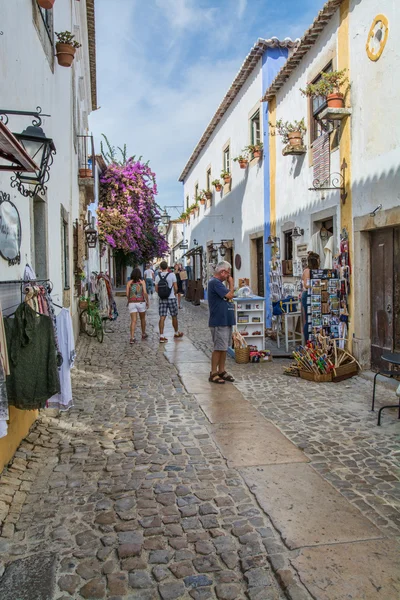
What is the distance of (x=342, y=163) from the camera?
7.39m

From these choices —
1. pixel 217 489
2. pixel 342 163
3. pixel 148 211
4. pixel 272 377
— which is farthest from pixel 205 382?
pixel 148 211

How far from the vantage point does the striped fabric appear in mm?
7883

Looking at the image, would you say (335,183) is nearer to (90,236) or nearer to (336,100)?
(336,100)

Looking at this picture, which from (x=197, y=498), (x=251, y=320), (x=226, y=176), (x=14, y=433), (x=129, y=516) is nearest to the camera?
(x=129, y=516)

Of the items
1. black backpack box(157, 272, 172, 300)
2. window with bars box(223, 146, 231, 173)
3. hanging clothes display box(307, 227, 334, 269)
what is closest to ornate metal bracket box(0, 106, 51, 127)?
hanging clothes display box(307, 227, 334, 269)

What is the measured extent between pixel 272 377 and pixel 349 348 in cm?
127

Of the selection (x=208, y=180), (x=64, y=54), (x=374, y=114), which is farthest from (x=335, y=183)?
(x=208, y=180)

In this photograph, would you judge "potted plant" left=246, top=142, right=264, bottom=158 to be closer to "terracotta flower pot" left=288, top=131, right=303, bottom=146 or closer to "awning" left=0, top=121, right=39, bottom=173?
"terracotta flower pot" left=288, top=131, right=303, bottom=146

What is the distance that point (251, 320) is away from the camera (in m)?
8.35

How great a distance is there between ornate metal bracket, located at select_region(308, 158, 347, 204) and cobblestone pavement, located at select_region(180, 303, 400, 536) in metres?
2.79

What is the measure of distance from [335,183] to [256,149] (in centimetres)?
458

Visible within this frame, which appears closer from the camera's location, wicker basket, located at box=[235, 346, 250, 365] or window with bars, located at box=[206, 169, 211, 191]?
wicker basket, located at box=[235, 346, 250, 365]

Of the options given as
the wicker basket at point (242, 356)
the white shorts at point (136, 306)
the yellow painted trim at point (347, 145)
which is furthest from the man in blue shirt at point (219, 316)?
the white shorts at point (136, 306)

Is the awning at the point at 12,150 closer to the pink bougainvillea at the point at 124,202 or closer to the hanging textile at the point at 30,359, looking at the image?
the hanging textile at the point at 30,359
